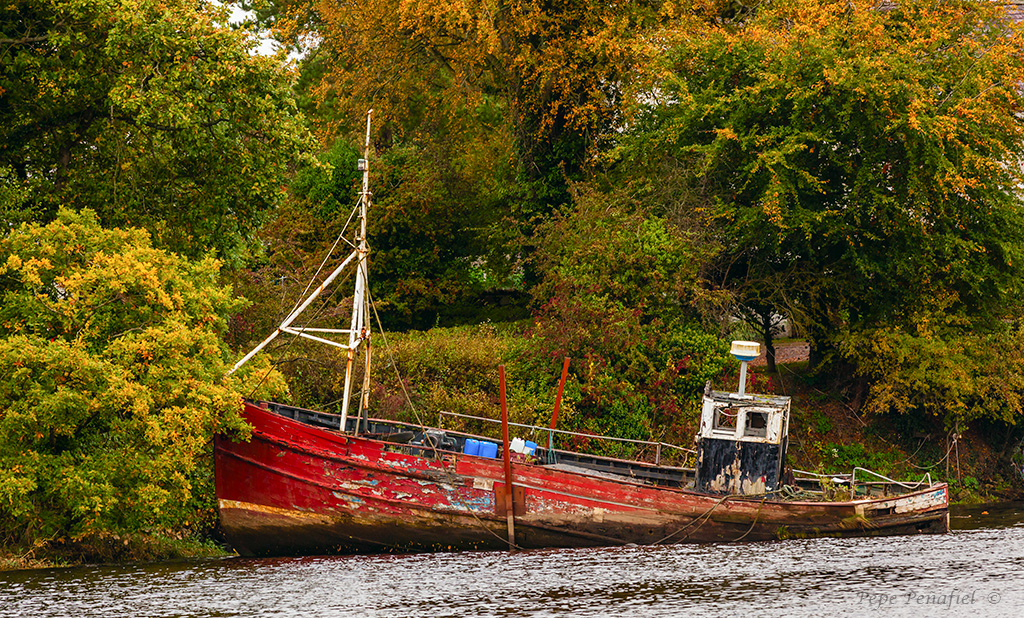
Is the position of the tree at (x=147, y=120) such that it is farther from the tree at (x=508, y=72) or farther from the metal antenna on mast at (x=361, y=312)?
A: the tree at (x=508, y=72)

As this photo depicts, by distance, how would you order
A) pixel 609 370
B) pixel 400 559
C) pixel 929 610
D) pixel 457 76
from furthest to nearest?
pixel 457 76
pixel 609 370
pixel 400 559
pixel 929 610

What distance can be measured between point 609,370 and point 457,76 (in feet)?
39.6

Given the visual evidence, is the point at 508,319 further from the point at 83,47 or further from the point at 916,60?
the point at 83,47

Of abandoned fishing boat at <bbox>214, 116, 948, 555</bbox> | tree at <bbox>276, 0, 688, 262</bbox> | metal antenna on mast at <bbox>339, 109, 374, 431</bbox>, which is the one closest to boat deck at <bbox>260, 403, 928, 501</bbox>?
abandoned fishing boat at <bbox>214, 116, 948, 555</bbox>

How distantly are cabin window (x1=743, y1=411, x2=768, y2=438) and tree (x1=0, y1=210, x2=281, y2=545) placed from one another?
1039cm

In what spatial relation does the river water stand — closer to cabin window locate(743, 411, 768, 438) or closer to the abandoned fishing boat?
the abandoned fishing boat

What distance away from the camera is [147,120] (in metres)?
24.9

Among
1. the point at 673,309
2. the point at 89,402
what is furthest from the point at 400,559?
the point at 673,309

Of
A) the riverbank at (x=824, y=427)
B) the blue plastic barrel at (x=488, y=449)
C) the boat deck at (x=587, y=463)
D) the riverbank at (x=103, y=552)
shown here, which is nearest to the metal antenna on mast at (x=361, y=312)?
the boat deck at (x=587, y=463)

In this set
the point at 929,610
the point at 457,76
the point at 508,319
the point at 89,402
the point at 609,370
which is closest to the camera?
the point at 929,610

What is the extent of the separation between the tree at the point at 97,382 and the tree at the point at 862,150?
16.2m

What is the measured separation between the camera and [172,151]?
84.4 feet

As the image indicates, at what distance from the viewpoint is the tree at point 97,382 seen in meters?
20.0

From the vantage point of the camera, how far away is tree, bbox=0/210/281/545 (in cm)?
2002
